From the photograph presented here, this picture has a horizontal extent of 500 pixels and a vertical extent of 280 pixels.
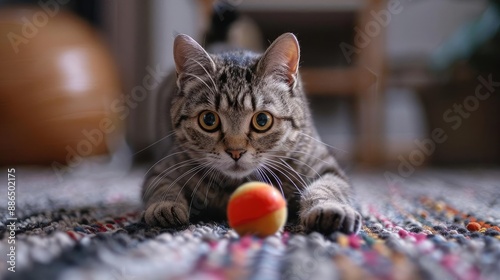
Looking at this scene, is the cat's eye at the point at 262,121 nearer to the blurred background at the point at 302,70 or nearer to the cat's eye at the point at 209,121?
the cat's eye at the point at 209,121

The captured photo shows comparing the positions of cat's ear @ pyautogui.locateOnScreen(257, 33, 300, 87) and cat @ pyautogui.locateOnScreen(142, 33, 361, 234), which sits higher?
cat's ear @ pyautogui.locateOnScreen(257, 33, 300, 87)

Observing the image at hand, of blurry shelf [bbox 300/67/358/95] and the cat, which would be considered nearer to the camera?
the cat

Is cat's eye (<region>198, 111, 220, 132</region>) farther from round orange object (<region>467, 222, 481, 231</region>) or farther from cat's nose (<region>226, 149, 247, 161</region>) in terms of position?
round orange object (<region>467, 222, 481, 231</region>)

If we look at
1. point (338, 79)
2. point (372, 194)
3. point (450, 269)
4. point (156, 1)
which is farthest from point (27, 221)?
point (156, 1)

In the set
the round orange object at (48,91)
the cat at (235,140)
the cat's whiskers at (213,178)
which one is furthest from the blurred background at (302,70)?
the cat's whiskers at (213,178)

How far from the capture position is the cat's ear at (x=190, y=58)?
3.74 ft

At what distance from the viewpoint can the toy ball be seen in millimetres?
840

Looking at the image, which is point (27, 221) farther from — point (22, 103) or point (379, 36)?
point (379, 36)

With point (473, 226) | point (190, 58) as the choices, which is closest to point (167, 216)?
point (190, 58)

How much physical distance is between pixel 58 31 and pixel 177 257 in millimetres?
2257

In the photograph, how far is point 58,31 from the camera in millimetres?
2605

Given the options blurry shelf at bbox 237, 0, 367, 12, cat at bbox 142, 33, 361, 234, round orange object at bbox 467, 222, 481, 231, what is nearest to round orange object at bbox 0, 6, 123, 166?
blurry shelf at bbox 237, 0, 367, 12

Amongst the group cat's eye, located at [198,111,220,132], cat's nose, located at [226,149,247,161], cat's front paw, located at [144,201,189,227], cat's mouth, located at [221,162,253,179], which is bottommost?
cat's front paw, located at [144,201,189,227]

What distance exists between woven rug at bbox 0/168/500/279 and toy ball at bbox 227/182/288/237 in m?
0.02
